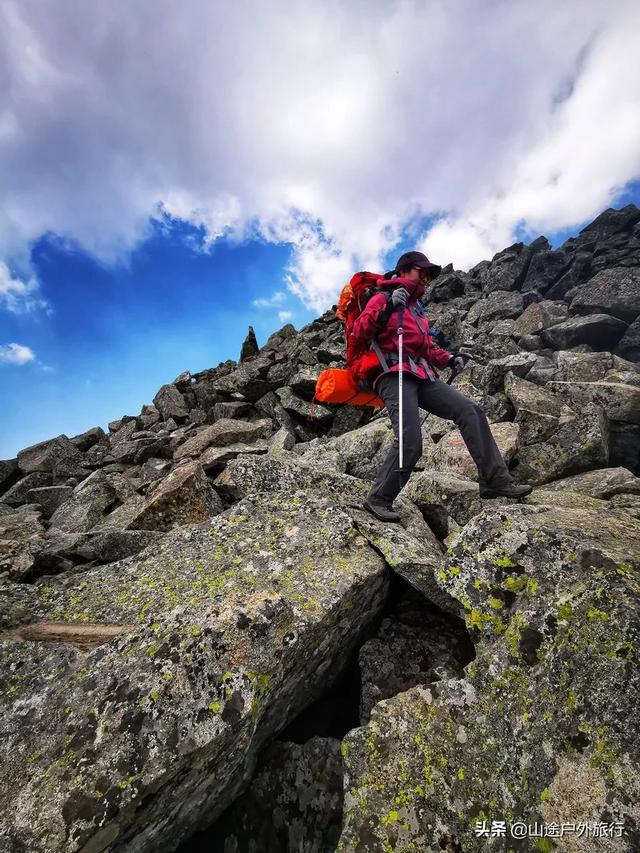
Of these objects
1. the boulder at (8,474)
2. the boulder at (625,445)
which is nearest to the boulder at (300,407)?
the boulder at (625,445)

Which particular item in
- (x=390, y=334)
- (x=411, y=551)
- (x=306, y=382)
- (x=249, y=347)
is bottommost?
(x=411, y=551)

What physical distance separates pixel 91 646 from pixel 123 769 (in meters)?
1.57

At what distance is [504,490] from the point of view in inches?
285

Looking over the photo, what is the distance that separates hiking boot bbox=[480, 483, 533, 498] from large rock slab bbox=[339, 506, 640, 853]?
254 centimetres

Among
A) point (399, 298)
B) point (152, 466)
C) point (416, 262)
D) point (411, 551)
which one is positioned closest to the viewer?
point (411, 551)

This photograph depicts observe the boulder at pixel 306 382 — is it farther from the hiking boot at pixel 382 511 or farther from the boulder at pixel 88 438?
the boulder at pixel 88 438

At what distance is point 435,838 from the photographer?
331 cm

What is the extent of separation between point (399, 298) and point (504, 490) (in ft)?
13.6

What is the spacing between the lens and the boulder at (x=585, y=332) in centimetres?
2448

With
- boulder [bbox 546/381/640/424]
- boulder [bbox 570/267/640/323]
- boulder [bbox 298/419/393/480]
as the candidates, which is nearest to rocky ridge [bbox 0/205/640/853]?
boulder [bbox 298/419/393/480]

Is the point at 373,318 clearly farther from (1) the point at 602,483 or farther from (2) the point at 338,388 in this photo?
(1) the point at 602,483

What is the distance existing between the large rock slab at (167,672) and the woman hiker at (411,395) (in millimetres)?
1617

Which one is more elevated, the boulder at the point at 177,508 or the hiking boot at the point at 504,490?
the boulder at the point at 177,508

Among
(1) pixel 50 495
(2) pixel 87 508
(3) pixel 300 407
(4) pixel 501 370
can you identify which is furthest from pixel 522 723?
(1) pixel 50 495
